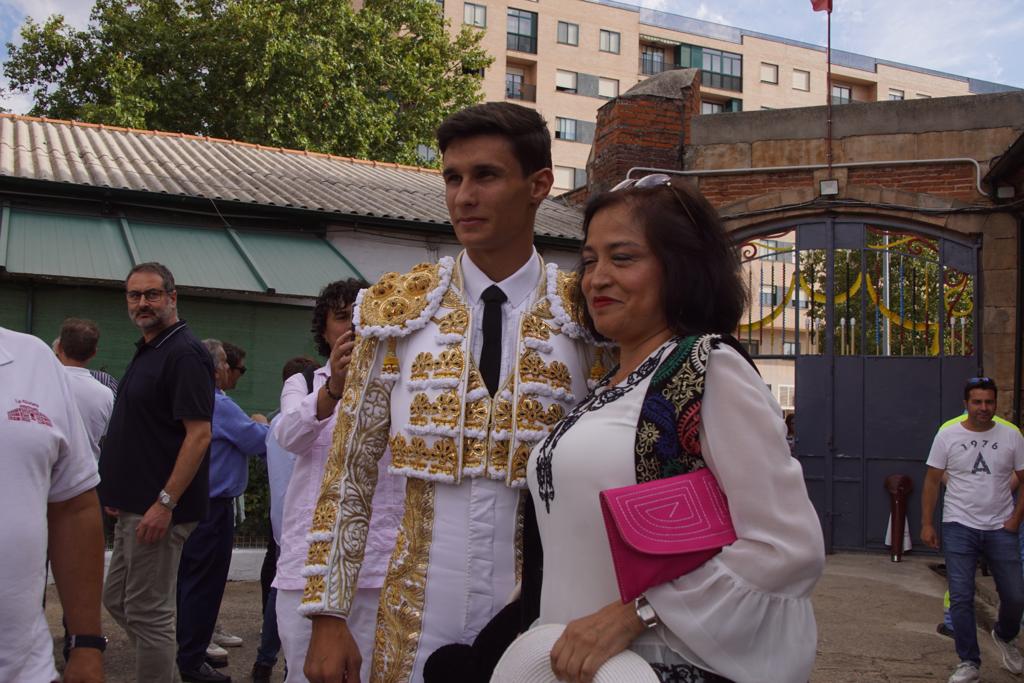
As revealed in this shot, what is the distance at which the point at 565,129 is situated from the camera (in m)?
46.3

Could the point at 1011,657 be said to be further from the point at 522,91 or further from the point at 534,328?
the point at 522,91

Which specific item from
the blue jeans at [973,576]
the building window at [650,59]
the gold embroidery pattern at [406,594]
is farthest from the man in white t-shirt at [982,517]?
the building window at [650,59]

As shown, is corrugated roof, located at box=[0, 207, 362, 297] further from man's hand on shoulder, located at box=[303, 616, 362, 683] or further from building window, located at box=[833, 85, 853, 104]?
building window, located at box=[833, 85, 853, 104]

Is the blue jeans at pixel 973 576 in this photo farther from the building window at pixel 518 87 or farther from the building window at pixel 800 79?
the building window at pixel 800 79

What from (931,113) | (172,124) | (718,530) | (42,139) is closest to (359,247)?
(42,139)

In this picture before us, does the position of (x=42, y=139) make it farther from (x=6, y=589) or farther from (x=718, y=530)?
(x=718, y=530)

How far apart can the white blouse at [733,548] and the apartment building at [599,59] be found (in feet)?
133

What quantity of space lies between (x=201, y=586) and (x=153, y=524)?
1.58 metres

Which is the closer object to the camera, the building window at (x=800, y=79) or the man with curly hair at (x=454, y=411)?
the man with curly hair at (x=454, y=411)

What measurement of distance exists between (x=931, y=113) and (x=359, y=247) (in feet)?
22.4

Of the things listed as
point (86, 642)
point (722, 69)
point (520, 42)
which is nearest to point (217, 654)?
point (86, 642)

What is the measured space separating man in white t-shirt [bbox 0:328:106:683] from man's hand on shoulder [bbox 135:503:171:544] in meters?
1.89

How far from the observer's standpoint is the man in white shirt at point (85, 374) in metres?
6.16

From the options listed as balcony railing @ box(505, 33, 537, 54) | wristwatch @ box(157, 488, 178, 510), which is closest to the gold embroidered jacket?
wristwatch @ box(157, 488, 178, 510)
